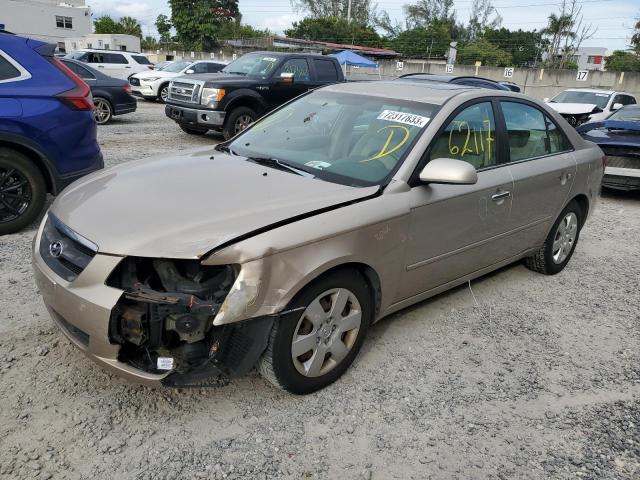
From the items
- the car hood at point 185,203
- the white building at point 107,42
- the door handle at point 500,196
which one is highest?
the white building at point 107,42

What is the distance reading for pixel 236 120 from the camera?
34.1 ft

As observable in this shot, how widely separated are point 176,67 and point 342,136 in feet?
57.3

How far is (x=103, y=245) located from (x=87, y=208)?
1.49ft

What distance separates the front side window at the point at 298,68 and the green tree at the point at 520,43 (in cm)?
4736

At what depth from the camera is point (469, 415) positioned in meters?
2.94

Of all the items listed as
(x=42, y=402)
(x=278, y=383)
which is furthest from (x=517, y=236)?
(x=42, y=402)

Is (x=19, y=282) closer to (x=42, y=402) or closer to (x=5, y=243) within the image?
(x=5, y=243)

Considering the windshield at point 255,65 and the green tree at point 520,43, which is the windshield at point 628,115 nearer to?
the windshield at point 255,65

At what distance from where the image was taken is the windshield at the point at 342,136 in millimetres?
3307

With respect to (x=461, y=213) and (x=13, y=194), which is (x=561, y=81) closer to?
(x=461, y=213)

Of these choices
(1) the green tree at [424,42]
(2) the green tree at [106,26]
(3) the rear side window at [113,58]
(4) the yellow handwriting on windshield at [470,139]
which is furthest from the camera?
(2) the green tree at [106,26]

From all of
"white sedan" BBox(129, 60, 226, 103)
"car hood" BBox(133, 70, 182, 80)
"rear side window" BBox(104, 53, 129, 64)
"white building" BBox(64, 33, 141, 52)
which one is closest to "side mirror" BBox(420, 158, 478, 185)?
"white sedan" BBox(129, 60, 226, 103)

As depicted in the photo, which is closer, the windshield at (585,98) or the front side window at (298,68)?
the front side window at (298,68)

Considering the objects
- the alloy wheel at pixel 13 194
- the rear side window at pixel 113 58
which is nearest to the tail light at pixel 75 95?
the alloy wheel at pixel 13 194
